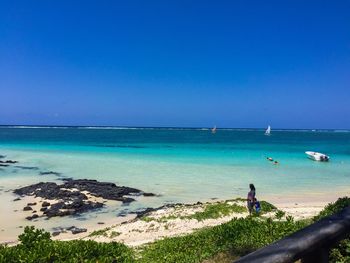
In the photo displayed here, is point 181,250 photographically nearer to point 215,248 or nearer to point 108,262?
point 215,248

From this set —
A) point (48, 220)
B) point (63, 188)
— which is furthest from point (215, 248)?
point (63, 188)

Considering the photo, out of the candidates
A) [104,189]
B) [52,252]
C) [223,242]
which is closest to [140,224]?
[223,242]

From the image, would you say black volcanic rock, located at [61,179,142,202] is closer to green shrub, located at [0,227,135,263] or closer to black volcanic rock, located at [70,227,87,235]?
black volcanic rock, located at [70,227,87,235]

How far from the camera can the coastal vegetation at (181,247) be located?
6059 millimetres

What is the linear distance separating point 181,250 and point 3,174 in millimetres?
31376

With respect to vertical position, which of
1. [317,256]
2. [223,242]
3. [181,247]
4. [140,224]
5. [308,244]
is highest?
[308,244]

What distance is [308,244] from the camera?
6.39ft

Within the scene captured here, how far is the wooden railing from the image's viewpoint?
1731mm

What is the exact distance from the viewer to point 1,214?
21547mm

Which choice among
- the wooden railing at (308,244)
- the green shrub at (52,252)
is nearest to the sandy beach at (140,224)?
the green shrub at (52,252)

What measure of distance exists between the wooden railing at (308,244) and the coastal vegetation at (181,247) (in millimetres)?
2447

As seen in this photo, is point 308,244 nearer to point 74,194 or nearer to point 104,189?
point 74,194

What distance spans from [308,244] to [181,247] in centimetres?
919

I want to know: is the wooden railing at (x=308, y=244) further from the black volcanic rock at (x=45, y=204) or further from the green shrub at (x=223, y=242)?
the black volcanic rock at (x=45, y=204)
